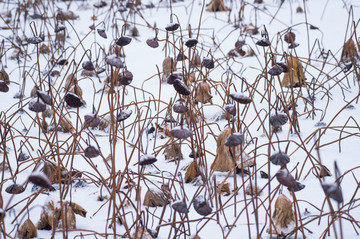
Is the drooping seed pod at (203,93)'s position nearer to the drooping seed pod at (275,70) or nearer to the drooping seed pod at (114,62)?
the drooping seed pod at (275,70)

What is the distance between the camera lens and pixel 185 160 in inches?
61.9

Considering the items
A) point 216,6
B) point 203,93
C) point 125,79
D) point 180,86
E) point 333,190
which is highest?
point 216,6

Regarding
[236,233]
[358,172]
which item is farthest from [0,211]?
[358,172]

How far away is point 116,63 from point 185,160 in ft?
1.86

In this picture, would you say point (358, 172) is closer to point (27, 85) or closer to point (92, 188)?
point (92, 188)

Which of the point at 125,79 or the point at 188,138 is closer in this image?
the point at 125,79

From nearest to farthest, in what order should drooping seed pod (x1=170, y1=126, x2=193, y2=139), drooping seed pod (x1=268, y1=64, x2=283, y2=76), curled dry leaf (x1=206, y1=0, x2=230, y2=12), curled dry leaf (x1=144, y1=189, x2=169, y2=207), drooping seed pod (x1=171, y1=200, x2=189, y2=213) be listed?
drooping seed pod (x1=171, y1=200, x2=189, y2=213) → drooping seed pod (x1=170, y1=126, x2=193, y2=139) → curled dry leaf (x1=144, y1=189, x2=169, y2=207) → drooping seed pod (x1=268, y1=64, x2=283, y2=76) → curled dry leaf (x1=206, y1=0, x2=230, y2=12)

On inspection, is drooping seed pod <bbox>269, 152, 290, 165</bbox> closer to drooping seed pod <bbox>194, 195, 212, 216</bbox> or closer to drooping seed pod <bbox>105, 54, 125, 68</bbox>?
drooping seed pod <bbox>194, 195, 212, 216</bbox>

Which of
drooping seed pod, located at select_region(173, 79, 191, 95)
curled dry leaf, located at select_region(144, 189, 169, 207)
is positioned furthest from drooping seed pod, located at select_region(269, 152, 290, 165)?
curled dry leaf, located at select_region(144, 189, 169, 207)

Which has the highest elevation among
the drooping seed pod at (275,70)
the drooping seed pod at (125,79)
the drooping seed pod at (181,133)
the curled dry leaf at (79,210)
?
the drooping seed pod at (275,70)

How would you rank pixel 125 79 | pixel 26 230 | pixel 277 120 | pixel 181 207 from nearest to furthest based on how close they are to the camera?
pixel 181 207 → pixel 26 230 → pixel 277 120 → pixel 125 79

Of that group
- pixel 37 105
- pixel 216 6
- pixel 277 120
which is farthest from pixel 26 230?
pixel 216 6

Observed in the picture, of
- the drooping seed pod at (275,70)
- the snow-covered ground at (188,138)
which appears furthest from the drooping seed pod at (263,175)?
the drooping seed pod at (275,70)

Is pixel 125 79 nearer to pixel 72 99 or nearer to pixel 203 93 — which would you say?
pixel 72 99
